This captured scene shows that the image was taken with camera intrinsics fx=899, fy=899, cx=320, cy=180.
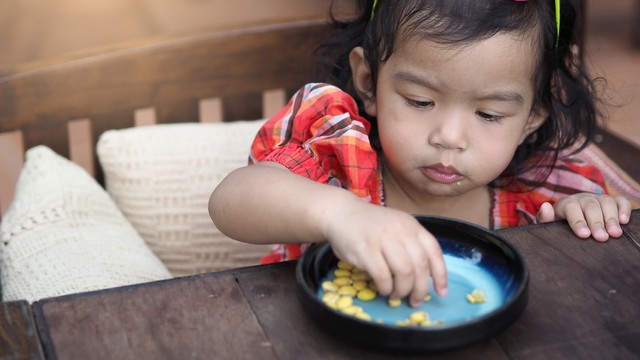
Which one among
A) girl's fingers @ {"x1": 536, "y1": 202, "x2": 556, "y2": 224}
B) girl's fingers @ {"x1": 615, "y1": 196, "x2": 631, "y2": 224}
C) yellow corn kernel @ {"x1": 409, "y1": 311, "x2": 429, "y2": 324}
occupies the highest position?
yellow corn kernel @ {"x1": 409, "y1": 311, "x2": 429, "y2": 324}

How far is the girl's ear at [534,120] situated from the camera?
1.41 meters

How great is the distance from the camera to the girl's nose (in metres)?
1.17

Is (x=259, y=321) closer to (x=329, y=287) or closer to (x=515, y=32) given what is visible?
(x=329, y=287)

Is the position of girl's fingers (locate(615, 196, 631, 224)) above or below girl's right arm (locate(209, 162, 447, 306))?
below

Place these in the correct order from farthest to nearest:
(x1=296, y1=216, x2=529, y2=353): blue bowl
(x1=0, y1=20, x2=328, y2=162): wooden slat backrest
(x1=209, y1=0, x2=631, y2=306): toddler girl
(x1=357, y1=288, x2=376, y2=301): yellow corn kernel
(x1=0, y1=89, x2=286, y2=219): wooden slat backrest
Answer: (x1=0, y1=89, x2=286, y2=219): wooden slat backrest → (x1=0, y1=20, x2=328, y2=162): wooden slat backrest → (x1=209, y1=0, x2=631, y2=306): toddler girl → (x1=357, y1=288, x2=376, y2=301): yellow corn kernel → (x1=296, y1=216, x2=529, y2=353): blue bowl

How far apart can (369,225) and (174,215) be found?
830 mm

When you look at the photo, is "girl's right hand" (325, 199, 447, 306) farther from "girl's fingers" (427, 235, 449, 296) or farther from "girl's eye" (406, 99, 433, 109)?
"girl's eye" (406, 99, 433, 109)

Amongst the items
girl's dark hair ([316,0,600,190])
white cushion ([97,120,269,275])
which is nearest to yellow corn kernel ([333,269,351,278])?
girl's dark hair ([316,0,600,190])

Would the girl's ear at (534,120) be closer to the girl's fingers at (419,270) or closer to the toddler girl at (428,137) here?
the toddler girl at (428,137)

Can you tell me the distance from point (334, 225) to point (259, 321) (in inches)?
5.2

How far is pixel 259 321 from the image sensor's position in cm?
85

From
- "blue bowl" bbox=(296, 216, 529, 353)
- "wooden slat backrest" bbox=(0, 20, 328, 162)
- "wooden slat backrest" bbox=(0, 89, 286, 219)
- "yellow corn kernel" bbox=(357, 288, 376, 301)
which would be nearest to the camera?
"blue bowl" bbox=(296, 216, 529, 353)

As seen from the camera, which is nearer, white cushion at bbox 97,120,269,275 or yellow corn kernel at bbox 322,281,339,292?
yellow corn kernel at bbox 322,281,339,292

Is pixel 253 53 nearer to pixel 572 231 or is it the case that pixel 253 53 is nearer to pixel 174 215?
pixel 174 215
